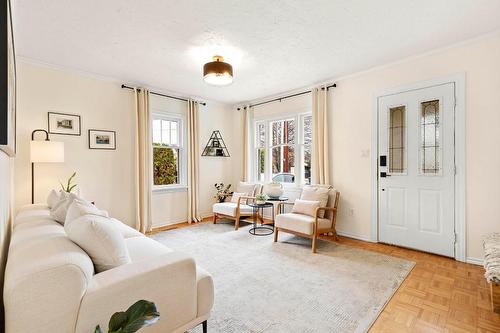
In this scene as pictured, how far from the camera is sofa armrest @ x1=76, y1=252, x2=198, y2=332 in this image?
117 centimetres

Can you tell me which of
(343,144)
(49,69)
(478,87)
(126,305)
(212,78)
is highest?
(49,69)

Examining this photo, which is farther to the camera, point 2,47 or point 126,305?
point 126,305

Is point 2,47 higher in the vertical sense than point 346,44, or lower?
lower

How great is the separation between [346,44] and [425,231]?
2.65 meters

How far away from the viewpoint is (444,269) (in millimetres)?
2809

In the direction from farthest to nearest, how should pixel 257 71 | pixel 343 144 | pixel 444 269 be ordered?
1. pixel 343 144
2. pixel 257 71
3. pixel 444 269

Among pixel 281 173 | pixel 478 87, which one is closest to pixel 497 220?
pixel 478 87

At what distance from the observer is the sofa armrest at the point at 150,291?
117cm

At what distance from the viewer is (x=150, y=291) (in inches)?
53.6

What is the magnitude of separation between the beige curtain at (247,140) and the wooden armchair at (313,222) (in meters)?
2.06

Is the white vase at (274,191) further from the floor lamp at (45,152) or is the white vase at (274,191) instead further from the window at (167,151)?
the floor lamp at (45,152)

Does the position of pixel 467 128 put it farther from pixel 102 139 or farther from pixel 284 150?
pixel 102 139

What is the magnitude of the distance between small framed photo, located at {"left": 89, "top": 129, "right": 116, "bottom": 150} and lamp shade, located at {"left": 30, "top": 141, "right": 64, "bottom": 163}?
796 mm

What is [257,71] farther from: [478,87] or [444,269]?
[444,269]
